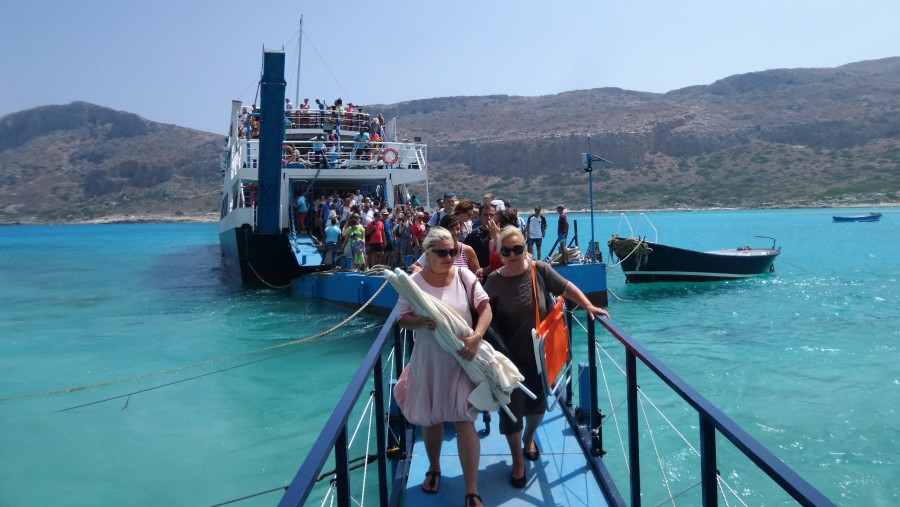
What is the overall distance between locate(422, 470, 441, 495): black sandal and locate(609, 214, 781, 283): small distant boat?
1502cm

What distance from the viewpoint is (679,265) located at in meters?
18.3

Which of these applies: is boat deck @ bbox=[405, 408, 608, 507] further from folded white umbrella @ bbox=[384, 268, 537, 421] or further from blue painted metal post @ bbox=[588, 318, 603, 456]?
folded white umbrella @ bbox=[384, 268, 537, 421]

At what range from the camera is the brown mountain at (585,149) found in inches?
3312

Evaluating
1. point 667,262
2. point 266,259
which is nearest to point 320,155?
point 266,259

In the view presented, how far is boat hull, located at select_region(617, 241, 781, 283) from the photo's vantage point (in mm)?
18016

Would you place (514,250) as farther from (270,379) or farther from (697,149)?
(697,149)

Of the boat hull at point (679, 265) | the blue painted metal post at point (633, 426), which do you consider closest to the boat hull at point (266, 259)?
the boat hull at point (679, 265)

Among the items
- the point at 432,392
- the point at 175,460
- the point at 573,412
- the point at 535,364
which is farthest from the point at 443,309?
the point at 175,460

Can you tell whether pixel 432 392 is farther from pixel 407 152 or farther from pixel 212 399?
pixel 407 152

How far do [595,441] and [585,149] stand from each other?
94.1 metres

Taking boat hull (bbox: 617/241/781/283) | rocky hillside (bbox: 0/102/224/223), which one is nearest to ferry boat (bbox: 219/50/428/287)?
boat hull (bbox: 617/241/781/283)

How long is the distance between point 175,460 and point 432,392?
432 cm

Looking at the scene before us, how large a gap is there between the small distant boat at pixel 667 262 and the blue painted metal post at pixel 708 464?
15809mm

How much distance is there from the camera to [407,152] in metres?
19.1
